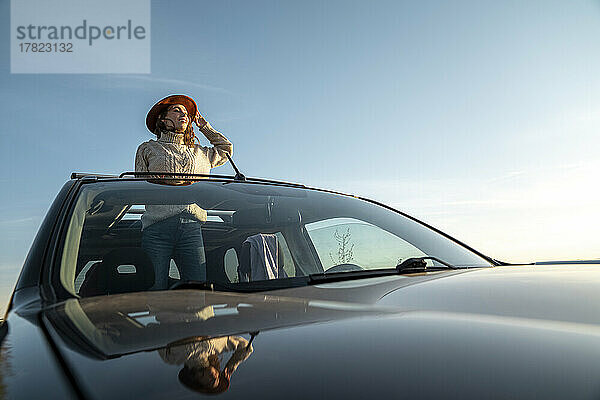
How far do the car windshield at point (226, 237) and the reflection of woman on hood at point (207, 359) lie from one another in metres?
0.63

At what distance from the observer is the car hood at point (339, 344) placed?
1.89 feet

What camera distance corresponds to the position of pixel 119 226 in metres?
1.80

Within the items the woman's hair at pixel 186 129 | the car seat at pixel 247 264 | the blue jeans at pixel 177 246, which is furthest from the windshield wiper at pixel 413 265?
the woman's hair at pixel 186 129

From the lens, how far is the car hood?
1.89ft

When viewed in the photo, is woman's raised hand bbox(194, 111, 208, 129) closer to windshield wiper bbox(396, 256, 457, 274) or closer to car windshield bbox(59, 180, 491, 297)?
car windshield bbox(59, 180, 491, 297)

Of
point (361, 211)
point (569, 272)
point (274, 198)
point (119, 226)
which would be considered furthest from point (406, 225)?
point (119, 226)

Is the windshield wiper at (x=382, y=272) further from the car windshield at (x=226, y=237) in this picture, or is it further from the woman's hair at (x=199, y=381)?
the woman's hair at (x=199, y=381)

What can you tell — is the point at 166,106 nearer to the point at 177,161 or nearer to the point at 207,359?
the point at 177,161

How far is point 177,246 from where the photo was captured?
1.78 m

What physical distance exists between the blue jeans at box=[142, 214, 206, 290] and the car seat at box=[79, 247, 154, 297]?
6 cm

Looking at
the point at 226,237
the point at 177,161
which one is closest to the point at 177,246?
the point at 226,237

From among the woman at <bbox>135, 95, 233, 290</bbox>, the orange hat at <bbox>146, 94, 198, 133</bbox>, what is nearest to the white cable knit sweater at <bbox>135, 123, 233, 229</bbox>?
the woman at <bbox>135, 95, 233, 290</bbox>

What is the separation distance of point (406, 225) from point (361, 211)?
211 mm

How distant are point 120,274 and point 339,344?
879 millimetres
